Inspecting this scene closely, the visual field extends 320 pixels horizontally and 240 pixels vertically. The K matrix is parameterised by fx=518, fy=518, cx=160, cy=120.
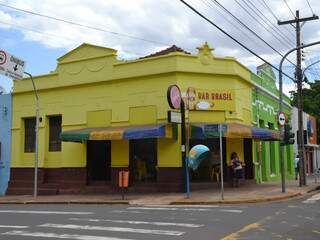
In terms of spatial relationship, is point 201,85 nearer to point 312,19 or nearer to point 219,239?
point 312,19

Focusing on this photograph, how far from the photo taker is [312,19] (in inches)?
1112

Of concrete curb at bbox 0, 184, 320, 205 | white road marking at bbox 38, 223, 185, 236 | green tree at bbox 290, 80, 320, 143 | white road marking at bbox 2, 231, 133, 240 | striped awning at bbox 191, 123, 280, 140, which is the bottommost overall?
white road marking at bbox 2, 231, 133, 240

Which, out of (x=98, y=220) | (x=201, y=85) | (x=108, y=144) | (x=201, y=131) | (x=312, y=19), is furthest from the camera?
(x=312, y=19)

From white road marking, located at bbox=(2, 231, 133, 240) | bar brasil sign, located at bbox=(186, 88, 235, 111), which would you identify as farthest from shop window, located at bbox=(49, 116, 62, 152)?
white road marking, located at bbox=(2, 231, 133, 240)

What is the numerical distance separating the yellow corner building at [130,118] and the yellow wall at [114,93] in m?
0.05

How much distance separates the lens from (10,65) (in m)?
23.6

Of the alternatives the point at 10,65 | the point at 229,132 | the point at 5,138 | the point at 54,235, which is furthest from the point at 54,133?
the point at 54,235

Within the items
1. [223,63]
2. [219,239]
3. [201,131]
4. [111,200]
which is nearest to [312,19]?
[223,63]

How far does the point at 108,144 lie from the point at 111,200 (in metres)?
5.33

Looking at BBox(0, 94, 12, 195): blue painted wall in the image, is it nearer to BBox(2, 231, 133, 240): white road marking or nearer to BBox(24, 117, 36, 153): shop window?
BBox(24, 117, 36, 153): shop window

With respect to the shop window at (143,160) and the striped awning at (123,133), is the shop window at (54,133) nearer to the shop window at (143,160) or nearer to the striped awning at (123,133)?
the striped awning at (123,133)

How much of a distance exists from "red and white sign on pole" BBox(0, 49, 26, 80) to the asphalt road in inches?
319

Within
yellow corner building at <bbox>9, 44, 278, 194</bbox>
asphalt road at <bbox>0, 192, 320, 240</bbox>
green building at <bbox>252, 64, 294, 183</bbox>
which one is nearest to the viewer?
asphalt road at <bbox>0, 192, 320, 240</bbox>

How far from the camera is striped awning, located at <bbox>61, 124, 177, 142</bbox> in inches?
894
